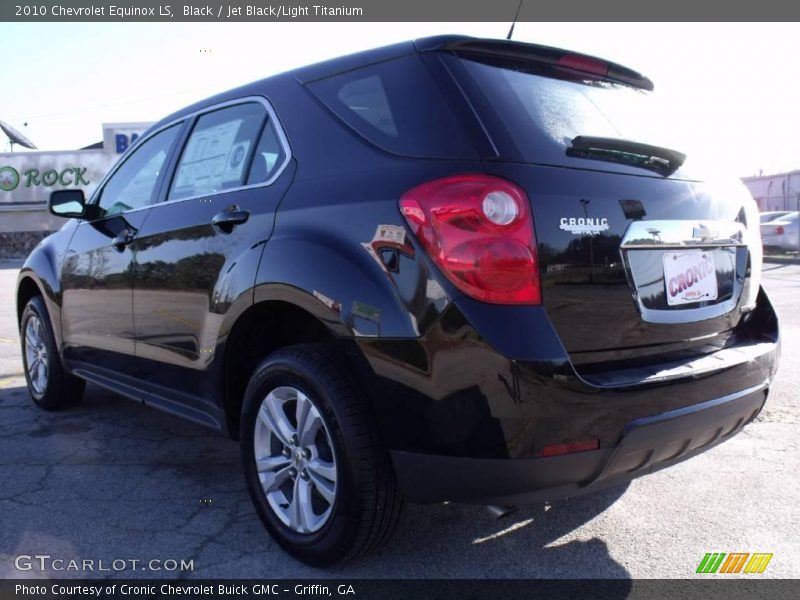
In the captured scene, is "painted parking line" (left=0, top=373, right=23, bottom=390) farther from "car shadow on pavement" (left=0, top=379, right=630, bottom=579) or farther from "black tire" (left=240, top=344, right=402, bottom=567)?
"black tire" (left=240, top=344, right=402, bottom=567)

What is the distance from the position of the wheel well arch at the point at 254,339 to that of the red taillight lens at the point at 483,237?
2.52ft

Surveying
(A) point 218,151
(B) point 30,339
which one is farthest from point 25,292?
(A) point 218,151

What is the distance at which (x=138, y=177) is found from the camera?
13.2 ft

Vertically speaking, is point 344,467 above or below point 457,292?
below

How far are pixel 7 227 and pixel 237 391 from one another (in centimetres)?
2882

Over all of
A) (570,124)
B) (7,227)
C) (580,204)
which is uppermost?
(570,124)

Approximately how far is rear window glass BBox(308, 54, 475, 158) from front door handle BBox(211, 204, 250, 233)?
0.55m

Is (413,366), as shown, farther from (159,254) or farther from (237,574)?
(159,254)

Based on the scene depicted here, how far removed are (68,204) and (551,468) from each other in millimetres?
3363

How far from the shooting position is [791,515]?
2988mm

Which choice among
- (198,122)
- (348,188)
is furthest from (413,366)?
(198,122)

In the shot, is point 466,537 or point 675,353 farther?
point 466,537

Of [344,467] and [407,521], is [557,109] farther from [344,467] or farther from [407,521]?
[407,521]

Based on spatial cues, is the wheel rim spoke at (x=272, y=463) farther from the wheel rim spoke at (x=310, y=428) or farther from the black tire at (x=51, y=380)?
the black tire at (x=51, y=380)
